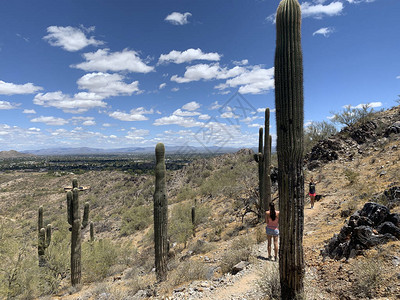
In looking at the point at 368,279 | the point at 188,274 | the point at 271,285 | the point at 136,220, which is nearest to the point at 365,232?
the point at 368,279

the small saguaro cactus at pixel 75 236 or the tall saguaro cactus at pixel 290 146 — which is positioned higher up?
the tall saguaro cactus at pixel 290 146

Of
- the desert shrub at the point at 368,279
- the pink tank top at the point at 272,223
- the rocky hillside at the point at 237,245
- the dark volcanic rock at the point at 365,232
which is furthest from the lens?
the pink tank top at the point at 272,223

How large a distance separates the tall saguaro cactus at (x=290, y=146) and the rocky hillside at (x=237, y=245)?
2.00ft

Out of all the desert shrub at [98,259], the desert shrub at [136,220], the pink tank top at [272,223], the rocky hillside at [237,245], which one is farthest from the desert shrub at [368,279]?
the desert shrub at [136,220]

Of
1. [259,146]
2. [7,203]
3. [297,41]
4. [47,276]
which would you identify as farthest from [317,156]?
[7,203]

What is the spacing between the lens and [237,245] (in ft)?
27.4

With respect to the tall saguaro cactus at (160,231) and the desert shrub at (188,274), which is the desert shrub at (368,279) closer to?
the desert shrub at (188,274)

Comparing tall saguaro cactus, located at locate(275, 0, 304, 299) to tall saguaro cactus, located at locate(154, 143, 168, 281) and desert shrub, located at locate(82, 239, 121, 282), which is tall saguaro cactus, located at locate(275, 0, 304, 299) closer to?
tall saguaro cactus, located at locate(154, 143, 168, 281)

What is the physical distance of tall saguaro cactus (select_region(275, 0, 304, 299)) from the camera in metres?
3.94

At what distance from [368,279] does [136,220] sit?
20040 mm

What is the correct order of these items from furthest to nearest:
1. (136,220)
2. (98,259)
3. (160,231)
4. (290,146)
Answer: (136,220), (98,259), (160,231), (290,146)

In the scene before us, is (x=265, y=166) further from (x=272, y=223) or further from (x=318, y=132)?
(x=318, y=132)

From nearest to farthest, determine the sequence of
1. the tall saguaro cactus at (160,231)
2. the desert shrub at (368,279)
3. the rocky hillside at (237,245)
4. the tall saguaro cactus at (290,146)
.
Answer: the desert shrub at (368,279) < the tall saguaro cactus at (290,146) < the rocky hillside at (237,245) < the tall saguaro cactus at (160,231)

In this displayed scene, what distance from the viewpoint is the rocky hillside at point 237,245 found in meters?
4.56
